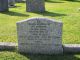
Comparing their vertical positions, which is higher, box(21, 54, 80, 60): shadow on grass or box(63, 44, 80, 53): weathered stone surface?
box(63, 44, 80, 53): weathered stone surface

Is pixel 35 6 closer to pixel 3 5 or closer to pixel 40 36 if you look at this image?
pixel 3 5

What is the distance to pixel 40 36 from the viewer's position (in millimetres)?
7254

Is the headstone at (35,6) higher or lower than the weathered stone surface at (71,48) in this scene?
lower

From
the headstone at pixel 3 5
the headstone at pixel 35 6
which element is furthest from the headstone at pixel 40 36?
the headstone at pixel 3 5

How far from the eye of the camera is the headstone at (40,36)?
23.5ft

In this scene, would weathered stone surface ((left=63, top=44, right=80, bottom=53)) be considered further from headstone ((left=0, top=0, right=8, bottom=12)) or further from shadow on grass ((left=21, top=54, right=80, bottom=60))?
headstone ((left=0, top=0, right=8, bottom=12))

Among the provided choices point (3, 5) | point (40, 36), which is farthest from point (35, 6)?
point (40, 36)

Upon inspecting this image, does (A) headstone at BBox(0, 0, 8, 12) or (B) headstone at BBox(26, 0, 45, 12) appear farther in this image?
(A) headstone at BBox(0, 0, 8, 12)

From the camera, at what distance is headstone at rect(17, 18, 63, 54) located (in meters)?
7.17

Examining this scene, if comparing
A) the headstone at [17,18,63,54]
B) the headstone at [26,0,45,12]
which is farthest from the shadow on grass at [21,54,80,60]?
the headstone at [26,0,45,12]

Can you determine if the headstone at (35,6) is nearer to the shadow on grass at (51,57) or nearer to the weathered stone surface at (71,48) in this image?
the weathered stone surface at (71,48)

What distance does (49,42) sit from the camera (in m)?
7.27

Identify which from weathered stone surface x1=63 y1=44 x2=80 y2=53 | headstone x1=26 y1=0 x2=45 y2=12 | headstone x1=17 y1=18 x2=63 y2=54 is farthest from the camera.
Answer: headstone x1=26 y1=0 x2=45 y2=12

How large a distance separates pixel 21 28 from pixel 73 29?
134 inches
